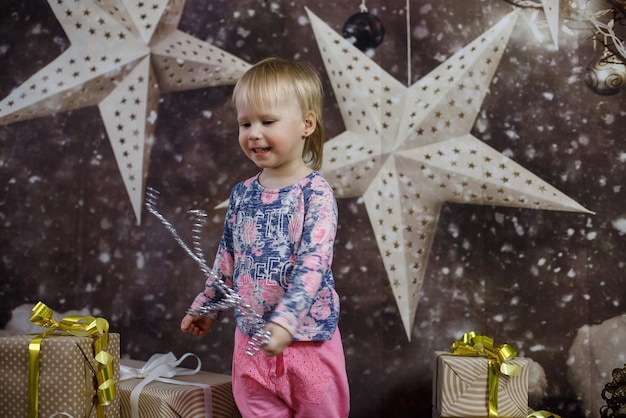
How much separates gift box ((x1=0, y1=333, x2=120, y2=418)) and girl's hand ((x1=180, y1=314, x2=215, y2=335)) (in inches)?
9.1

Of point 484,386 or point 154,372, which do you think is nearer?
point 484,386

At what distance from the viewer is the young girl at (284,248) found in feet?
4.25

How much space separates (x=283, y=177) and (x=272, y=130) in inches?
4.6

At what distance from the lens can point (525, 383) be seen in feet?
5.27

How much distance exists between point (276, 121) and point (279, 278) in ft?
1.06

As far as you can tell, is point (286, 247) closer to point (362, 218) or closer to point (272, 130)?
point (272, 130)

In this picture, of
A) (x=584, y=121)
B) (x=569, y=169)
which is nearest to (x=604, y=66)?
(x=584, y=121)

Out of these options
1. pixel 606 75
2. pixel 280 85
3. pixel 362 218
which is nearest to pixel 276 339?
pixel 280 85

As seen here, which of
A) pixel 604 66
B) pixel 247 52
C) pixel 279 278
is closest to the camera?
pixel 279 278

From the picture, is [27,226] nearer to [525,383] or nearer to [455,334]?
[455,334]

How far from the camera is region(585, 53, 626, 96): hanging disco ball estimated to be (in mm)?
1882

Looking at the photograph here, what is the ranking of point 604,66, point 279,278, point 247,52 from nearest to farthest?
point 279,278 < point 604,66 < point 247,52

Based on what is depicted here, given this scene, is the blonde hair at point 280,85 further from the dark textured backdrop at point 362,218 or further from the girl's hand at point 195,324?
the dark textured backdrop at point 362,218

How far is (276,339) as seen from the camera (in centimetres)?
Result: 111
